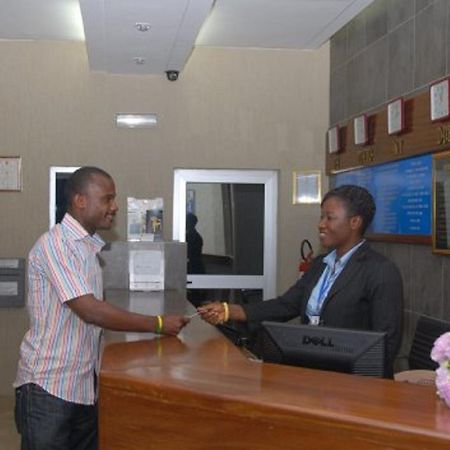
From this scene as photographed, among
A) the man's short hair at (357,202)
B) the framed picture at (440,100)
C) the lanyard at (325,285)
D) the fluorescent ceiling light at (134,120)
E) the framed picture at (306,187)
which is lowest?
the lanyard at (325,285)

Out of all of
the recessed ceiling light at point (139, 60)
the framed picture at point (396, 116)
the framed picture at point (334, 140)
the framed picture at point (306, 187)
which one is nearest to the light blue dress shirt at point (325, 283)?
the framed picture at point (396, 116)

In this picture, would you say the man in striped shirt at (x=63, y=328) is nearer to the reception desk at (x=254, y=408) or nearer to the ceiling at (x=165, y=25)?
the reception desk at (x=254, y=408)

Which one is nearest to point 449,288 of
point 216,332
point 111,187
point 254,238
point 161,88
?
point 216,332

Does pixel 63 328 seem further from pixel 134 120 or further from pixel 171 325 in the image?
pixel 134 120

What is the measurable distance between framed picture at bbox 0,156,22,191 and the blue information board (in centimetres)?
271

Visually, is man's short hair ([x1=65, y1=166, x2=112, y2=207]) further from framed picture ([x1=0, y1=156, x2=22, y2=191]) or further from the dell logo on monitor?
framed picture ([x1=0, y1=156, x2=22, y2=191])

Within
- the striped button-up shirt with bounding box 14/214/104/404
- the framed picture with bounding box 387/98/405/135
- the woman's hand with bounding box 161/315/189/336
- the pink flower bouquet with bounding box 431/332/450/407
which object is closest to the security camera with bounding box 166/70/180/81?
the framed picture with bounding box 387/98/405/135

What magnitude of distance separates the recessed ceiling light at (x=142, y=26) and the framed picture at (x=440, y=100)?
1690 millimetres

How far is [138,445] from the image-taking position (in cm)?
165

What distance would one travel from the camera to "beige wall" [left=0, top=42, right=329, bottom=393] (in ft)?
18.5

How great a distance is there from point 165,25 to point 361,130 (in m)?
1.38

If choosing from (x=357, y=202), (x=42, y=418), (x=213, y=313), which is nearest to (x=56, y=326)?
(x=42, y=418)

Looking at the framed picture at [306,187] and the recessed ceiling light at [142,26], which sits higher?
the recessed ceiling light at [142,26]

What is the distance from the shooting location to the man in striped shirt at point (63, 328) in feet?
7.27
